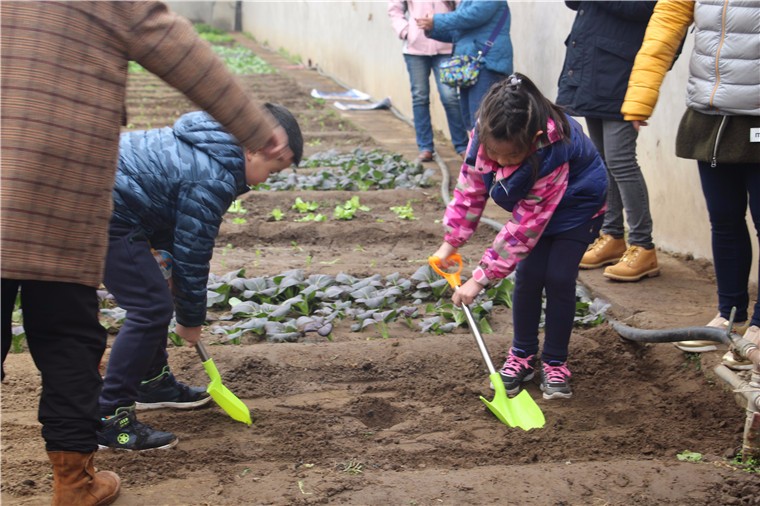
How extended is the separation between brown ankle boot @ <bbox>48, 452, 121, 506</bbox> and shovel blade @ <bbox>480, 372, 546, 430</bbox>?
1.49 meters

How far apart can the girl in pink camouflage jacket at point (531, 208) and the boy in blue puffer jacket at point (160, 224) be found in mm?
750

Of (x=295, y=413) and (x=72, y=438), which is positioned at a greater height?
(x=72, y=438)

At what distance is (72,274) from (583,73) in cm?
320

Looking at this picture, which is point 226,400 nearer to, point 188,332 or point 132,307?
point 188,332

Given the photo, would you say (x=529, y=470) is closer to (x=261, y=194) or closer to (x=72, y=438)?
(x=72, y=438)

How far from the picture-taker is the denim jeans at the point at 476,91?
6820 millimetres

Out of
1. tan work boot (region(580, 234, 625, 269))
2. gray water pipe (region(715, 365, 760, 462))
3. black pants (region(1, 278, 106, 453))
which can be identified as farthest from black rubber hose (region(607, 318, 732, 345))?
black pants (region(1, 278, 106, 453))

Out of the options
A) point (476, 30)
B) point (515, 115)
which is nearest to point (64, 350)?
point (515, 115)

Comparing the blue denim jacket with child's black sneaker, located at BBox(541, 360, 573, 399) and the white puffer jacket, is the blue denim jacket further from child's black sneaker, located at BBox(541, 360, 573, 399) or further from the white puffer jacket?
child's black sneaker, located at BBox(541, 360, 573, 399)

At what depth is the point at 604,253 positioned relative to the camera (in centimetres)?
514

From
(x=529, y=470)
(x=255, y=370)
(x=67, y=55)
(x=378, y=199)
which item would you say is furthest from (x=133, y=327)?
(x=378, y=199)

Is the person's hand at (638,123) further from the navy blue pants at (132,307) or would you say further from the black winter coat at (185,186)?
the navy blue pants at (132,307)

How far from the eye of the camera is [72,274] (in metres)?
2.46

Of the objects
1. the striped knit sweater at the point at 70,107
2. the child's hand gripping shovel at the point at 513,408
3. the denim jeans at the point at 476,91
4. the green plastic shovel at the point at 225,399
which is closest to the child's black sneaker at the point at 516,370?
the child's hand gripping shovel at the point at 513,408
